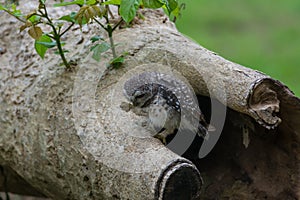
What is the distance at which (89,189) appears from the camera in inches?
84.8

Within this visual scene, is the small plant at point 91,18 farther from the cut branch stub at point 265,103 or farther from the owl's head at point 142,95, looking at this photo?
the cut branch stub at point 265,103

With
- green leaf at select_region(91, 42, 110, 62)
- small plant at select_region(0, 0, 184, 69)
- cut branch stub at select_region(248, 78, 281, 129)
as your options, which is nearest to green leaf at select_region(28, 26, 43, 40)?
small plant at select_region(0, 0, 184, 69)

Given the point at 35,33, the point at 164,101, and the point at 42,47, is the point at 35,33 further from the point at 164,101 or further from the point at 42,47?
the point at 164,101

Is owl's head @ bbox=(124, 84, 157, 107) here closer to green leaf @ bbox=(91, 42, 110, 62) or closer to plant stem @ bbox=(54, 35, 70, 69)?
green leaf @ bbox=(91, 42, 110, 62)

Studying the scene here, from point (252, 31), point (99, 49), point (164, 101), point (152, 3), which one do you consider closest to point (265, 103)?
point (164, 101)

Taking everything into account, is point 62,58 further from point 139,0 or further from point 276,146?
point 276,146

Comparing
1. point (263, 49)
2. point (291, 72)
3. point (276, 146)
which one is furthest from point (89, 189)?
point (263, 49)

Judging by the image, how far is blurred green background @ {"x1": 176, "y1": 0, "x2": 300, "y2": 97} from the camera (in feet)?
15.8

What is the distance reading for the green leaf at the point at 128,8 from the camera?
2100 millimetres

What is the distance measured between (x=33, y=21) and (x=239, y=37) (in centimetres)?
322

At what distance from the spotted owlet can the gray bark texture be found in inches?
1.6

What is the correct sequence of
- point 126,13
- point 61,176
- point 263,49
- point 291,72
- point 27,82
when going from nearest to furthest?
1. point 126,13
2. point 61,176
3. point 27,82
4. point 291,72
5. point 263,49

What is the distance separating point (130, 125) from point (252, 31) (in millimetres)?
3483

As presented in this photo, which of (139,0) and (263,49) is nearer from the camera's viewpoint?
(139,0)
